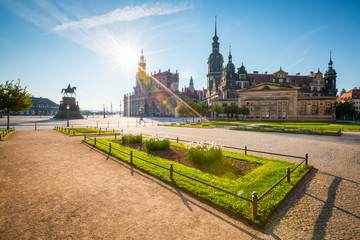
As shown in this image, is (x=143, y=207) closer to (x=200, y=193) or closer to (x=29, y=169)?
(x=200, y=193)

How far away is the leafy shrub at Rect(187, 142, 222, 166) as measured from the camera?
9.29 meters

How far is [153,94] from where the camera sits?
375ft

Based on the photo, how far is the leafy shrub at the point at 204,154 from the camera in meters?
9.29

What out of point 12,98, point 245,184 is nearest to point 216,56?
point 12,98

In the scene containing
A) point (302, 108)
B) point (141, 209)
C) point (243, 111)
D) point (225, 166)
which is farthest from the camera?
point (302, 108)

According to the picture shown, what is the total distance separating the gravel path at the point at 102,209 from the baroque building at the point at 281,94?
60.0m

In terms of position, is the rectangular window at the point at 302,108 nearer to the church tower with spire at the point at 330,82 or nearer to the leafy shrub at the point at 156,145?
the church tower with spire at the point at 330,82

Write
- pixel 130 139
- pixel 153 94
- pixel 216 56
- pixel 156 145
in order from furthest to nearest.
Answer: pixel 153 94
pixel 216 56
pixel 130 139
pixel 156 145

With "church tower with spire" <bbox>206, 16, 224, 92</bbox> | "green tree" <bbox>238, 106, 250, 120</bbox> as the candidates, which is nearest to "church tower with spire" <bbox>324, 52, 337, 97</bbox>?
"green tree" <bbox>238, 106, 250, 120</bbox>

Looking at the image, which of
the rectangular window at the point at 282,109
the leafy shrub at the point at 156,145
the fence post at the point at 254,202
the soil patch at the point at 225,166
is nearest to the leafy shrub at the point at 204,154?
the soil patch at the point at 225,166

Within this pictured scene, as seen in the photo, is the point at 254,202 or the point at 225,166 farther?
the point at 225,166

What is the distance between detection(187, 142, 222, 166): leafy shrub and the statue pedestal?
72556 mm

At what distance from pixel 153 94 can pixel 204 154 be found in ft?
355

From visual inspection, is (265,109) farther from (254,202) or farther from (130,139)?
(254,202)
